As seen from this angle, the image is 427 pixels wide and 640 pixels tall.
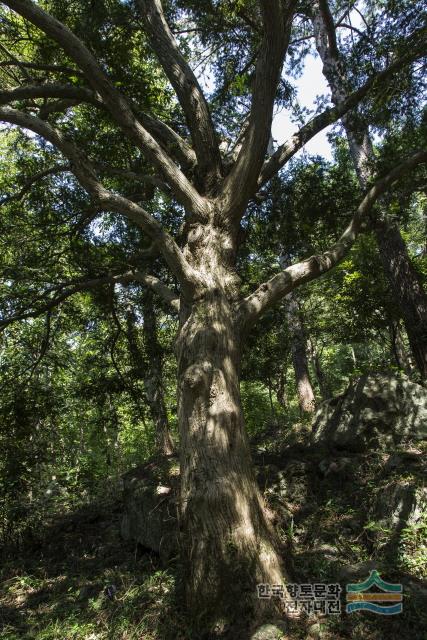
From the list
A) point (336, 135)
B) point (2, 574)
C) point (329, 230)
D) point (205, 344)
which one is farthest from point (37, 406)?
point (336, 135)

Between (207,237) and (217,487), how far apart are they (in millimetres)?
2773

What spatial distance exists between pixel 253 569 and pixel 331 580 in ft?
2.39

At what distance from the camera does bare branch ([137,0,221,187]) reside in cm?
522

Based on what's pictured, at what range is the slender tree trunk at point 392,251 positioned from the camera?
6633 mm

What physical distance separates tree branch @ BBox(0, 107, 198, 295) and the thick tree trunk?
41 cm

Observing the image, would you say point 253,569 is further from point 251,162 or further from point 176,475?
point 251,162


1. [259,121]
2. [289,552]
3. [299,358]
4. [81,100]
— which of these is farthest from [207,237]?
[299,358]

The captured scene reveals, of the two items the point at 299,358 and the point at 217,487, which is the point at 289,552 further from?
the point at 299,358

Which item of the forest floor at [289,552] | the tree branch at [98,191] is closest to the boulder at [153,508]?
the forest floor at [289,552]

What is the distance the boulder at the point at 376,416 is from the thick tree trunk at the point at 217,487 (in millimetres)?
2240

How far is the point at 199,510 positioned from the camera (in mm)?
3193

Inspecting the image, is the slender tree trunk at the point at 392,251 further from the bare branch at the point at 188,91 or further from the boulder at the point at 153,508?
the boulder at the point at 153,508

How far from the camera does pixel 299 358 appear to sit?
10.2m

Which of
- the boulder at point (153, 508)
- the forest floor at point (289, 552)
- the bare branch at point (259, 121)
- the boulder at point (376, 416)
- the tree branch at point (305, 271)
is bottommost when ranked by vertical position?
the forest floor at point (289, 552)
